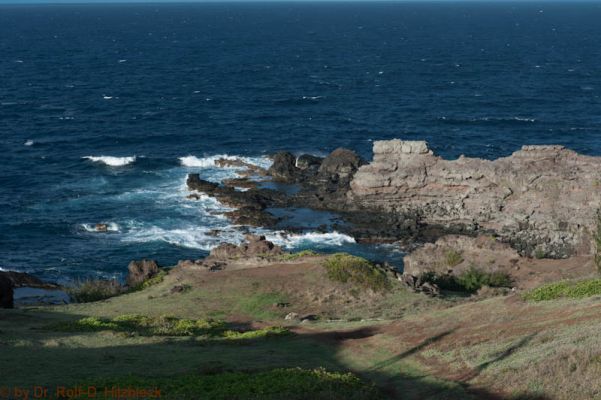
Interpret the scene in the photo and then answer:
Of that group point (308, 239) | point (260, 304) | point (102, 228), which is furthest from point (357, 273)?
point (102, 228)

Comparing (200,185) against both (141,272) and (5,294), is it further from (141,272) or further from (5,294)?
(5,294)

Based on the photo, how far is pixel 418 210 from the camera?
261ft

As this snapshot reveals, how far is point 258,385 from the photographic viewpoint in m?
27.1

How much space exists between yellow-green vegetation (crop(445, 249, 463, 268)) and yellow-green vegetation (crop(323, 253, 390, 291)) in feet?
32.3

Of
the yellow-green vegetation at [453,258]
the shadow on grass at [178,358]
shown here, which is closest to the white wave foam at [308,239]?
the yellow-green vegetation at [453,258]

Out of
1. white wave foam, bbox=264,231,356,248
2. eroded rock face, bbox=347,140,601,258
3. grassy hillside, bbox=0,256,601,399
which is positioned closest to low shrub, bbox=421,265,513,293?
grassy hillside, bbox=0,256,601,399

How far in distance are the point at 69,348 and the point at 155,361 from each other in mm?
4998

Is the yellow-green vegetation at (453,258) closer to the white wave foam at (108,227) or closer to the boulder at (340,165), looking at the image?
the boulder at (340,165)

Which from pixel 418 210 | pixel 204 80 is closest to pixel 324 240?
pixel 418 210

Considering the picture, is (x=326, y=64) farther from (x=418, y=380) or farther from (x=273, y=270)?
(x=418, y=380)

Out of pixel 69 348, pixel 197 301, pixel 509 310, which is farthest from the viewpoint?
pixel 197 301

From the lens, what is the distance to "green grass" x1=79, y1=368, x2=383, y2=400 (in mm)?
26266

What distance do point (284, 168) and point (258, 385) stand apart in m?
66.4

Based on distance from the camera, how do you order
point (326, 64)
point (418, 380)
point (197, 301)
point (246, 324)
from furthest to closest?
1. point (326, 64)
2. point (197, 301)
3. point (246, 324)
4. point (418, 380)
